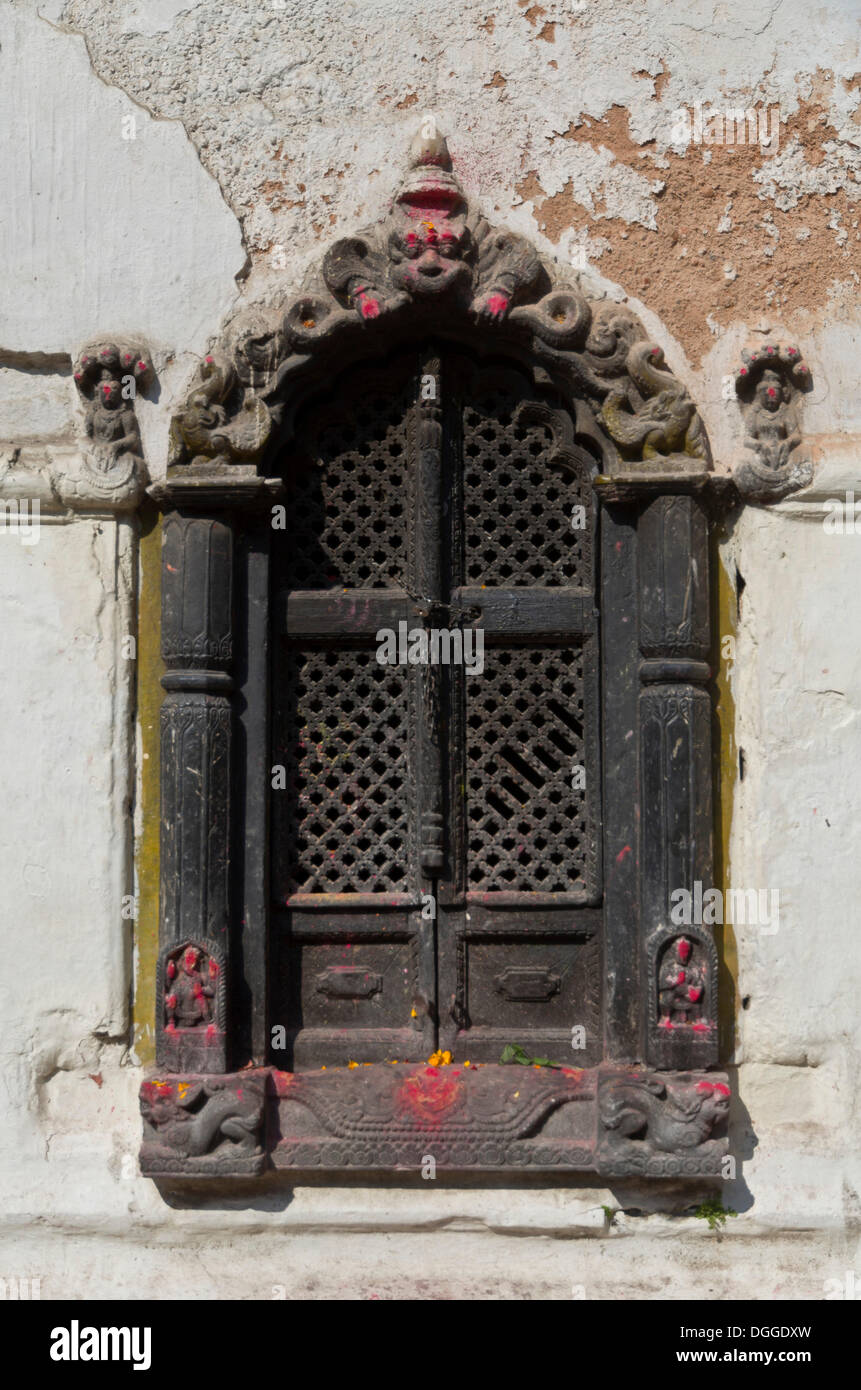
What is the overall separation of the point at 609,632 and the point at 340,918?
110 cm

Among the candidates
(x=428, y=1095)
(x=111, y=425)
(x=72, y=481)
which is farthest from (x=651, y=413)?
(x=428, y=1095)

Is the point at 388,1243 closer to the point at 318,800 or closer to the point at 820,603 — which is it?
the point at 318,800

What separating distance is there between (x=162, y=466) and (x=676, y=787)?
1685 mm

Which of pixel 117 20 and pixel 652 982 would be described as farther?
pixel 117 20

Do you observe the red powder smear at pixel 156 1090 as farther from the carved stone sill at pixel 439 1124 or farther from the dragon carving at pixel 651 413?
the dragon carving at pixel 651 413

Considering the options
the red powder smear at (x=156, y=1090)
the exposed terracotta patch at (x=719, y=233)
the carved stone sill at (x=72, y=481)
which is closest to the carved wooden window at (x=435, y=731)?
the red powder smear at (x=156, y=1090)

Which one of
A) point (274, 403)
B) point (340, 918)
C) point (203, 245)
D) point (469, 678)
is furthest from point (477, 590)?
point (203, 245)

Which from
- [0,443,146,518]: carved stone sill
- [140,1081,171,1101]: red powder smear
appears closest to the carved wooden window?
[140,1081,171,1101]: red powder smear

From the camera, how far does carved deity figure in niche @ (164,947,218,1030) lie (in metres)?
3.48

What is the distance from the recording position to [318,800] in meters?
3.70

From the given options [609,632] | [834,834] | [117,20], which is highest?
[117,20]

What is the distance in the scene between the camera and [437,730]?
11.8 feet

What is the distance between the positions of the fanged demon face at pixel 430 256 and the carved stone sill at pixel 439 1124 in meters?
2.15

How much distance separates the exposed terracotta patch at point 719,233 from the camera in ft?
12.0
